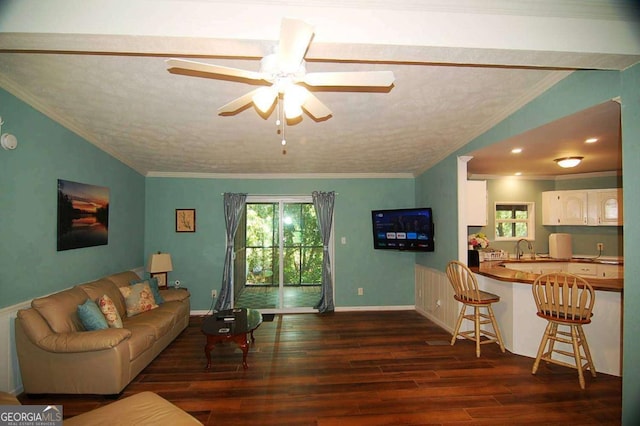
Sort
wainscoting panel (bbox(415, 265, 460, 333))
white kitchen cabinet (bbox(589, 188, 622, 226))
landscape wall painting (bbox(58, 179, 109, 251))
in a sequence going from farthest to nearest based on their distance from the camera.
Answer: white kitchen cabinet (bbox(589, 188, 622, 226))
wainscoting panel (bbox(415, 265, 460, 333))
landscape wall painting (bbox(58, 179, 109, 251))

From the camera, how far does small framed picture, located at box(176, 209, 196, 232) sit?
515 centimetres

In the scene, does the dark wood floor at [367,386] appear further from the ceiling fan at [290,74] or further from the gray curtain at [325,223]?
the ceiling fan at [290,74]

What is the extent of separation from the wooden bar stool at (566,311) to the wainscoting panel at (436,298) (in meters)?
1.16

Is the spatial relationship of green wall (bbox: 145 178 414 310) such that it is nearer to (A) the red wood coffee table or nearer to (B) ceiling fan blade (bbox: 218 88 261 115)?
(A) the red wood coffee table

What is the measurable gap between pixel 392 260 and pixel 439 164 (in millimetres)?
1970

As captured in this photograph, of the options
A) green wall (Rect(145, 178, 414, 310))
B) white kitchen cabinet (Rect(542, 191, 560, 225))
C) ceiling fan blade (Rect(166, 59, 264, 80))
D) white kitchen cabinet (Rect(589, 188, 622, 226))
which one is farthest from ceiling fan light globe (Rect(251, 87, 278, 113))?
white kitchen cabinet (Rect(589, 188, 622, 226))

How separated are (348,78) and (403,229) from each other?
3.61m

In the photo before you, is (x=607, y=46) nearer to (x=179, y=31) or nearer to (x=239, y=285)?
(x=179, y=31)

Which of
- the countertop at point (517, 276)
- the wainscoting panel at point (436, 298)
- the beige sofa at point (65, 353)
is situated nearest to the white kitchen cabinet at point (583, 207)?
the countertop at point (517, 276)

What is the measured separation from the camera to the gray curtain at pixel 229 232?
200 inches

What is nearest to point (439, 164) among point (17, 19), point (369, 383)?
point (369, 383)

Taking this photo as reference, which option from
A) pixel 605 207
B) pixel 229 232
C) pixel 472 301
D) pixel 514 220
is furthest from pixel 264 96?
pixel 605 207

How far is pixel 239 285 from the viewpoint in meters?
5.56

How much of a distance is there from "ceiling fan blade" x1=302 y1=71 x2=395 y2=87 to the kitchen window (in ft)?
16.4
